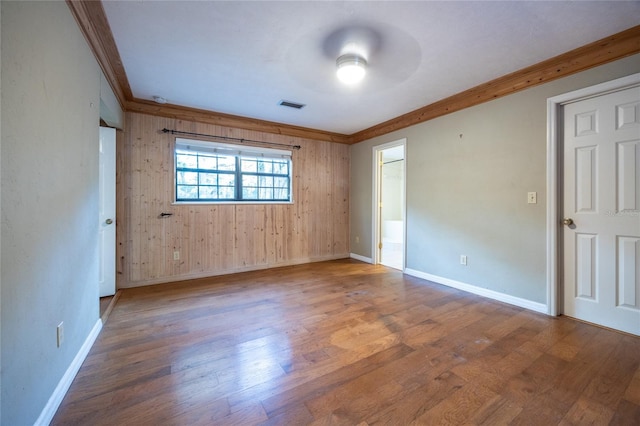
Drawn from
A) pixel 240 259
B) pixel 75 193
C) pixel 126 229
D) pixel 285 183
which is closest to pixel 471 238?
pixel 285 183

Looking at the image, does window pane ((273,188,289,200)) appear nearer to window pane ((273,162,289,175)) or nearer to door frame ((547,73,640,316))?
window pane ((273,162,289,175))

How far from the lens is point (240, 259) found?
166 inches

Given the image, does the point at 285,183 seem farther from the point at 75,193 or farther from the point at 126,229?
the point at 75,193

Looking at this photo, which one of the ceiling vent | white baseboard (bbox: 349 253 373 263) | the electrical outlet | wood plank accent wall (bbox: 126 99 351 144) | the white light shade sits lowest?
white baseboard (bbox: 349 253 373 263)

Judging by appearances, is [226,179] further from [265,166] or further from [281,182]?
[281,182]

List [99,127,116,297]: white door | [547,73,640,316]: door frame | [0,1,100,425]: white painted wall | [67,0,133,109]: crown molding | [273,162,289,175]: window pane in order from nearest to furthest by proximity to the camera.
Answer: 1. [0,1,100,425]: white painted wall
2. [67,0,133,109]: crown molding
3. [547,73,640,316]: door frame
4. [99,127,116,297]: white door
5. [273,162,289,175]: window pane

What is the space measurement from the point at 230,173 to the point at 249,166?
0.33 meters

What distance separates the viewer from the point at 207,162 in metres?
3.97

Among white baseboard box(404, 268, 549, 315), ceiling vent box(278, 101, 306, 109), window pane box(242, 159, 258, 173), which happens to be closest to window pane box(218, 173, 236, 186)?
window pane box(242, 159, 258, 173)

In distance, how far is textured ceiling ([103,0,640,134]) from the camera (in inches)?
71.4

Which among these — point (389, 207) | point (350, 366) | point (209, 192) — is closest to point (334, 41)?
point (350, 366)

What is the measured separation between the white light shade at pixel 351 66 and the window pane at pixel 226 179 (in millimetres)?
2483

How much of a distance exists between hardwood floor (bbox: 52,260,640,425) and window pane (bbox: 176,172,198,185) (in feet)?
5.60

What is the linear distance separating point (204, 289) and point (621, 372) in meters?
3.85
